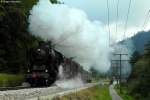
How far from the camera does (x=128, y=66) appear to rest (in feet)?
524

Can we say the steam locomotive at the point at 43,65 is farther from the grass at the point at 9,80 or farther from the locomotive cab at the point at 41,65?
the grass at the point at 9,80

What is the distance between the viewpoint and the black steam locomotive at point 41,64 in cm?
4206

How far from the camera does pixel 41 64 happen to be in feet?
140

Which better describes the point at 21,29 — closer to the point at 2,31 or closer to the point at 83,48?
the point at 2,31

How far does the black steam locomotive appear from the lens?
42.1 meters

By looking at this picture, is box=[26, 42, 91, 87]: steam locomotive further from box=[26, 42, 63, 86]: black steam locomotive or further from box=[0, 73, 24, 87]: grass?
box=[0, 73, 24, 87]: grass

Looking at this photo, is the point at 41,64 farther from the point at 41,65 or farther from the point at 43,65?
the point at 43,65

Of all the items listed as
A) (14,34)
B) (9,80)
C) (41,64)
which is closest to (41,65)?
(41,64)

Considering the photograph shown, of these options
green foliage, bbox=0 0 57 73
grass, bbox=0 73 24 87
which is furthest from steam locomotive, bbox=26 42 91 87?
green foliage, bbox=0 0 57 73

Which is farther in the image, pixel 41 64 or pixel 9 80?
pixel 9 80

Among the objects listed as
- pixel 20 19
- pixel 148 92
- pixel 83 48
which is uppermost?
pixel 20 19

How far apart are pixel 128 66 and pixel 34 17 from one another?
11855 centimetres

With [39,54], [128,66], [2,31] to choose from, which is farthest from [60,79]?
[128,66]

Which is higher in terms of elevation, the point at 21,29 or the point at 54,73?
the point at 21,29
